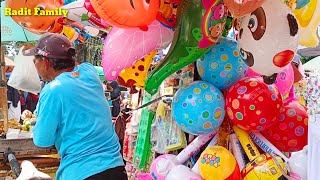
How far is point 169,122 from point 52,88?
0.91 m

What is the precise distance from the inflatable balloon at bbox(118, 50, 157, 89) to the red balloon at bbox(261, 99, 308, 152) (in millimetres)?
806

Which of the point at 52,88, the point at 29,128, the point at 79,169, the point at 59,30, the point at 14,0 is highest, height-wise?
the point at 14,0

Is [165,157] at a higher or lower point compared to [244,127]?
lower

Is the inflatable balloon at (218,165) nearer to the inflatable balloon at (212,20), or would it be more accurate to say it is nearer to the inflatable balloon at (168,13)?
the inflatable balloon at (212,20)

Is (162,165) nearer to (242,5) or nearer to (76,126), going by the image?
(76,126)

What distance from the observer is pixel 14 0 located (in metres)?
2.43

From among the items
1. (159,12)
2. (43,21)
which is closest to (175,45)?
(159,12)

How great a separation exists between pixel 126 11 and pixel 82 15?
641 millimetres

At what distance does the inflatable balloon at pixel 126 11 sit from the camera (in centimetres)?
168

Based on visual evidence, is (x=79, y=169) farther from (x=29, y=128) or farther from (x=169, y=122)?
(x=29, y=128)

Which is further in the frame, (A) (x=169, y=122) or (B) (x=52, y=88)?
(A) (x=169, y=122)

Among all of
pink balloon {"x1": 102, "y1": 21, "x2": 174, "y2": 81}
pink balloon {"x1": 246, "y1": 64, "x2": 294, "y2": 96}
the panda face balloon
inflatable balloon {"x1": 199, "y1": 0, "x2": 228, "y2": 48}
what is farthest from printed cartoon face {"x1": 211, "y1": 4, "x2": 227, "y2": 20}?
pink balloon {"x1": 246, "y1": 64, "x2": 294, "y2": 96}

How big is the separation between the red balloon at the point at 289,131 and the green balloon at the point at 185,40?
22.0 inches

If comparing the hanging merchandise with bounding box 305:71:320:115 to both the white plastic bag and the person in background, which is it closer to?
the person in background
